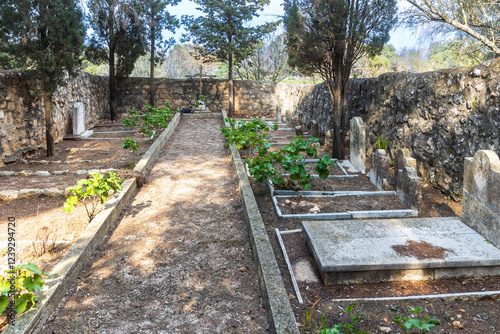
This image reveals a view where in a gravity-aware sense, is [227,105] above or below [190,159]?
above

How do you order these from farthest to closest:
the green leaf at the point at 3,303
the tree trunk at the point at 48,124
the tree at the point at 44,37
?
1. the tree trunk at the point at 48,124
2. the tree at the point at 44,37
3. the green leaf at the point at 3,303

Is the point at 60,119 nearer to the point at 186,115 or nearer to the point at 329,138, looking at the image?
the point at 186,115

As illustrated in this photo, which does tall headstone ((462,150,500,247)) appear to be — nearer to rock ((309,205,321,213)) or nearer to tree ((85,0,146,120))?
rock ((309,205,321,213))

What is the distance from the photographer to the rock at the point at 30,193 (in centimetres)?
497

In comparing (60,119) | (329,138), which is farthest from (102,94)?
(329,138)

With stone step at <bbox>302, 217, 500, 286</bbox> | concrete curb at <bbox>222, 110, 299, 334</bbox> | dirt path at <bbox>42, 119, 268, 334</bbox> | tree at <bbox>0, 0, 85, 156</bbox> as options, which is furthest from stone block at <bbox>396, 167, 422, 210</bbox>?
tree at <bbox>0, 0, 85, 156</bbox>

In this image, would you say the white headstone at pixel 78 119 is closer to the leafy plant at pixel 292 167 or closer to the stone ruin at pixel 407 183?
the leafy plant at pixel 292 167

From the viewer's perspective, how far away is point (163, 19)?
15625 mm

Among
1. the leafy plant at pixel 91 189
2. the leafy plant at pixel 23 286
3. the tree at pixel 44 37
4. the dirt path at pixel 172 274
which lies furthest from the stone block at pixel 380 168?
the tree at pixel 44 37

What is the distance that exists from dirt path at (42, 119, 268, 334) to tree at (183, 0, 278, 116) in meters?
11.7

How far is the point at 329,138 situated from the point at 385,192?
10.6 ft

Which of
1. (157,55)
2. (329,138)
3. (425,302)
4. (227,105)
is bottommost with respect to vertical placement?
(425,302)

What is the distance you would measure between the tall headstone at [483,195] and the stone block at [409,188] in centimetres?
81

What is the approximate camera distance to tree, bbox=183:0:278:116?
15.7 m
